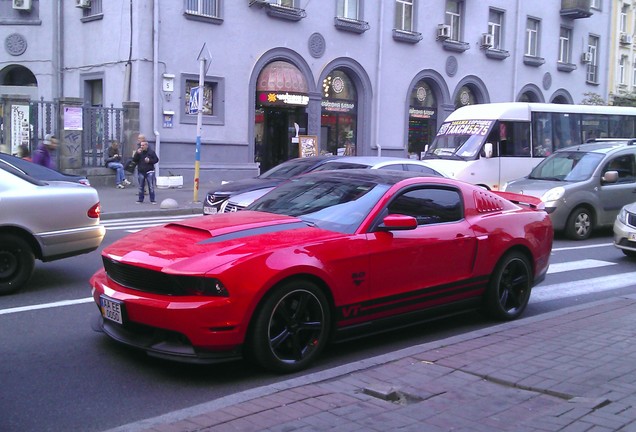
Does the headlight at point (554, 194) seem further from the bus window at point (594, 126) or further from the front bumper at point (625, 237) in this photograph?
the bus window at point (594, 126)

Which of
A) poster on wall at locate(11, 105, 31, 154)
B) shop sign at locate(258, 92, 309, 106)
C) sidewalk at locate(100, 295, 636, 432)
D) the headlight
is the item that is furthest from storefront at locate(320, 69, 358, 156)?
sidewalk at locate(100, 295, 636, 432)

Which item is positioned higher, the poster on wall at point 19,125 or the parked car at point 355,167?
the poster on wall at point 19,125

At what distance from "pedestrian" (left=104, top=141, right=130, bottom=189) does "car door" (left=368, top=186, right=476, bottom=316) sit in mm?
16438

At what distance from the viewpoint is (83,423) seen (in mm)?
4387

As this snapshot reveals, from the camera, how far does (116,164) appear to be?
70.1ft

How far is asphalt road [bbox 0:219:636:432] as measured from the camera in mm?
4582

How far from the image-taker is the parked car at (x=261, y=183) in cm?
1187

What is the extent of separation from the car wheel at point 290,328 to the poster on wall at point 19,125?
56.0 ft

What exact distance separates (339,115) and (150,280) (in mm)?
23062

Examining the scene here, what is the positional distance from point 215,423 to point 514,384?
2.10 m

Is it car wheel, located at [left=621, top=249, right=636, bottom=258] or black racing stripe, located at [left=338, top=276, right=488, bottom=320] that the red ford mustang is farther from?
car wheel, located at [left=621, top=249, right=636, bottom=258]

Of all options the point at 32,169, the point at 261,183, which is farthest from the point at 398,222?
the point at 261,183

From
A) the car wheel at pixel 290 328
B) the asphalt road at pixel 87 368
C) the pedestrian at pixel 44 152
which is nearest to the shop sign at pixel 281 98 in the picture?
the pedestrian at pixel 44 152

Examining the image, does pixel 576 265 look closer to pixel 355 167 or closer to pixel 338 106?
pixel 355 167
